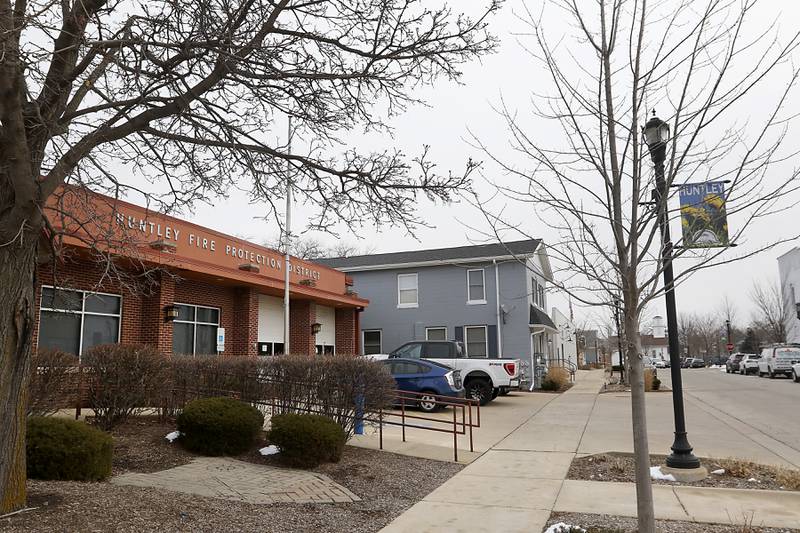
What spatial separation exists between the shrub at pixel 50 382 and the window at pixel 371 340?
826 inches

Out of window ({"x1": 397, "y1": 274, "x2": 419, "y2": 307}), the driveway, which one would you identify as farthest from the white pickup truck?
window ({"x1": 397, "y1": 274, "x2": 419, "y2": 307})

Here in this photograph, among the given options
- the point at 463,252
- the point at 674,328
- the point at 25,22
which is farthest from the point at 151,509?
the point at 463,252

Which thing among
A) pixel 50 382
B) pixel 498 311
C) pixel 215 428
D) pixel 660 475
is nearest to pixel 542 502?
pixel 660 475

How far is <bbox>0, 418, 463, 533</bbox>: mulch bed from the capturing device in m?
5.08

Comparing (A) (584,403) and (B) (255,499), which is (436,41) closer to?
(B) (255,499)

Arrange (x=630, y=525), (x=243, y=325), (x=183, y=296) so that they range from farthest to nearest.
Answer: (x=243, y=325) < (x=183, y=296) < (x=630, y=525)

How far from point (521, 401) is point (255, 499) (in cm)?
1546

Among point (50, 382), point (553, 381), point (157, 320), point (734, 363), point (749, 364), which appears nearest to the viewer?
point (50, 382)

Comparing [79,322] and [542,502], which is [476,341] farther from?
[542,502]

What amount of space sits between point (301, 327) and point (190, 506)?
672 inches

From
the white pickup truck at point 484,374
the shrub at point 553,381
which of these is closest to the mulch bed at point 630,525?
the white pickup truck at point 484,374

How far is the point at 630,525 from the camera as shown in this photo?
224 inches

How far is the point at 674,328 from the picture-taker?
852 cm

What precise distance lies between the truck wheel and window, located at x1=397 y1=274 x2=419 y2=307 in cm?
997
